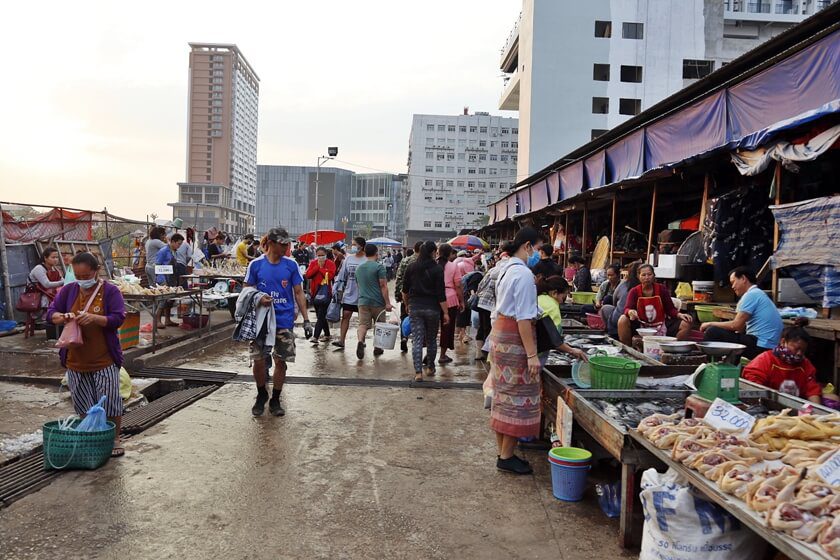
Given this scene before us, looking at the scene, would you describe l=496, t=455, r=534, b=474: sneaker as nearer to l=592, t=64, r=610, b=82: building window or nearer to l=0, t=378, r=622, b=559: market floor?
l=0, t=378, r=622, b=559: market floor

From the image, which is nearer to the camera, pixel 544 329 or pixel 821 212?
pixel 544 329

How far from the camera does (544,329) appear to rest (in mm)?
4891

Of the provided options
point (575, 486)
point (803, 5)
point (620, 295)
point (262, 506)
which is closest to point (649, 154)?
point (620, 295)

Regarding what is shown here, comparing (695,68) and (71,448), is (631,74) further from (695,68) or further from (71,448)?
(71,448)

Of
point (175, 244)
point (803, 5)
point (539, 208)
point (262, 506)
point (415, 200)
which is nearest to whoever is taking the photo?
point (262, 506)

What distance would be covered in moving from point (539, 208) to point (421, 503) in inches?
543

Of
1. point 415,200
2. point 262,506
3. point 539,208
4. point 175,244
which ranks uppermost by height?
point 415,200

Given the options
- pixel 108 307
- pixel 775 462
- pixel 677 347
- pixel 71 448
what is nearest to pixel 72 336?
pixel 108 307

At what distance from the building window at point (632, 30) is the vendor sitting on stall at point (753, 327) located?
135ft

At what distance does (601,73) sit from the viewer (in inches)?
1662

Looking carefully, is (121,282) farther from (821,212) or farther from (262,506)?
(821,212)

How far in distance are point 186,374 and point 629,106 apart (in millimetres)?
41691

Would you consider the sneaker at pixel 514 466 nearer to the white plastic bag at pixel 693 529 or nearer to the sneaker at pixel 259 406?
the white plastic bag at pixel 693 529

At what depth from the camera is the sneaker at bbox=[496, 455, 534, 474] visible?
4.78m
